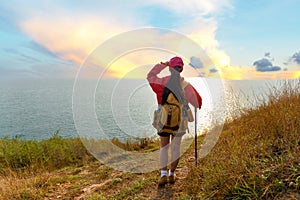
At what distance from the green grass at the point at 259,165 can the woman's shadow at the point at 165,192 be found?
306mm

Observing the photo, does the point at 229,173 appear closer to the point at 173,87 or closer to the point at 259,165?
the point at 259,165

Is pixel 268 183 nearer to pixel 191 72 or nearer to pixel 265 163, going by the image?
pixel 265 163

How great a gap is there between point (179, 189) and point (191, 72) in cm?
185

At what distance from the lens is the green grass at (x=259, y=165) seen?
2.65 meters

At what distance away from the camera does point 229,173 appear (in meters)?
2.93

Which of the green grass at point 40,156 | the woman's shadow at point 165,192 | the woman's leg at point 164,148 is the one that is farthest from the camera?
the green grass at point 40,156

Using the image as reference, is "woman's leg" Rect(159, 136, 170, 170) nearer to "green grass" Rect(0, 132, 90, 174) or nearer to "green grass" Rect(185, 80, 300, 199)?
"green grass" Rect(185, 80, 300, 199)

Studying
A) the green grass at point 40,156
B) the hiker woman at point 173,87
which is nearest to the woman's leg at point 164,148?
the hiker woman at point 173,87

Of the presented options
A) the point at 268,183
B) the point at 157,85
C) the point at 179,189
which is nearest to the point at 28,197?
the point at 179,189

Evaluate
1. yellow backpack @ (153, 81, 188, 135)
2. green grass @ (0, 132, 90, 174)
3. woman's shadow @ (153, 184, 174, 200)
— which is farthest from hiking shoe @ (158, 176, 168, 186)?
green grass @ (0, 132, 90, 174)

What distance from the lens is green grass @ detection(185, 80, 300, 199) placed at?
2.65 meters

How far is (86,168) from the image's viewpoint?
19.5ft

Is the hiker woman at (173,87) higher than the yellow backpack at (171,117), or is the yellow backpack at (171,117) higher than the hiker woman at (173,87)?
the hiker woman at (173,87)

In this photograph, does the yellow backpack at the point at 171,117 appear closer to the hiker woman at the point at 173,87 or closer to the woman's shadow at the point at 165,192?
the hiker woman at the point at 173,87
